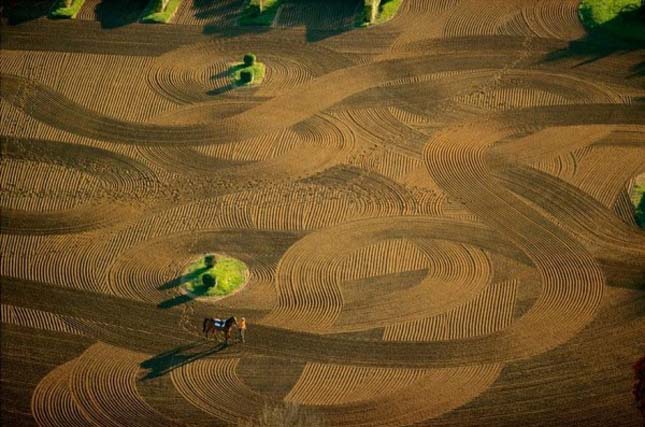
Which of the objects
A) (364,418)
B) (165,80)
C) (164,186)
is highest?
(165,80)

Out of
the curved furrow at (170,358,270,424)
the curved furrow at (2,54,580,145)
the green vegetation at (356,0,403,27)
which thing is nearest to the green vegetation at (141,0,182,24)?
the curved furrow at (2,54,580,145)

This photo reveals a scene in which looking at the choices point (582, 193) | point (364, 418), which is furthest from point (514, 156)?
point (364, 418)

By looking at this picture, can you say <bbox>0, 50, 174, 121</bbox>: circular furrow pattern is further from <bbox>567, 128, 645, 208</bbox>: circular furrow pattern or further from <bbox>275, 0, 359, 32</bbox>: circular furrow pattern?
<bbox>567, 128, 645, 208</bbox>: circular furrow pattern

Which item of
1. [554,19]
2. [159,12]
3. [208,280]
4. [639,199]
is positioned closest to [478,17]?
[554,19]

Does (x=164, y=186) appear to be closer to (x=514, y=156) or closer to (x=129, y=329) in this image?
(x=129, y=329)

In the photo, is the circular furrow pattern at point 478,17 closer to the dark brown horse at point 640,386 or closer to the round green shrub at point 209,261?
the round green shrub at point 209,261

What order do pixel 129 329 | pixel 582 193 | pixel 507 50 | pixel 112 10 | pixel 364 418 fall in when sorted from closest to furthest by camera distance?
pixel 364 418 < pixel 129 329 < pixel 582 193 < pixel 507 50 < pixel 112 10

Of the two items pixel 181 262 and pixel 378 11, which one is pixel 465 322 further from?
pixel 378 11
